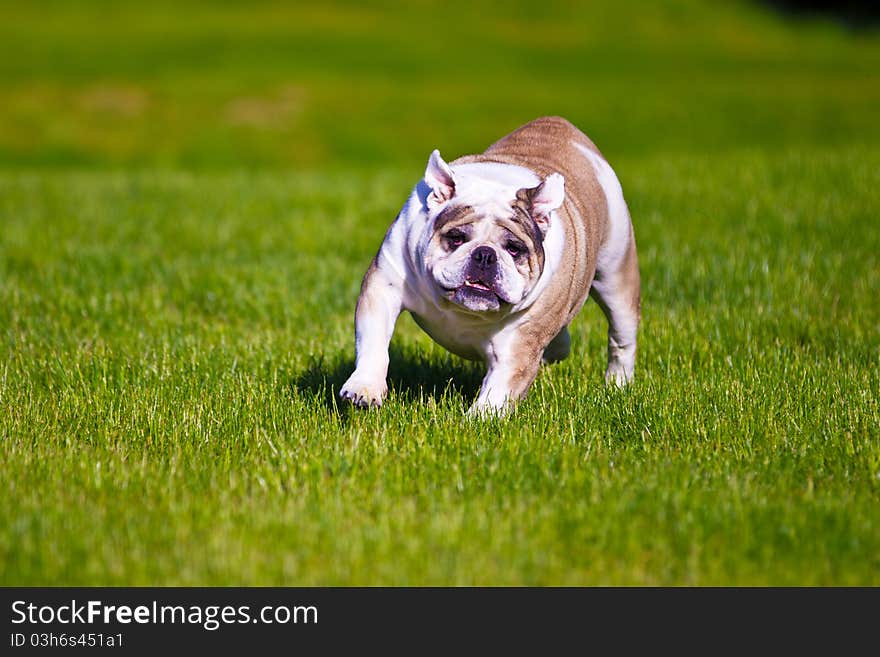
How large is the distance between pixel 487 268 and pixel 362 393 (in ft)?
2.71

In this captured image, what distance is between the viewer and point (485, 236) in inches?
188

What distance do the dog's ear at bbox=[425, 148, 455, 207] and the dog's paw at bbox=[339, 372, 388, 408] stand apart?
0.90 metres

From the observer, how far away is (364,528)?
3.94 meters

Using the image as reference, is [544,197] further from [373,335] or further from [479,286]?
[373,335]

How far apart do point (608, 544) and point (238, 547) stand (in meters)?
1.36

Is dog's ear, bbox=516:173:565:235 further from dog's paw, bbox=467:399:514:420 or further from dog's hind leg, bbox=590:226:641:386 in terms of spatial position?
dog's hind leg, bbox=590:226:641:386

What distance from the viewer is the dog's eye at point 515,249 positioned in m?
4.82

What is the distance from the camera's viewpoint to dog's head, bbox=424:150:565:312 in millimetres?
4695

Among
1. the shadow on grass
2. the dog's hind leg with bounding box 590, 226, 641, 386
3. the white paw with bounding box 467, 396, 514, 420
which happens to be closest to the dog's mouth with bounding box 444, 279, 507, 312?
the white paw with bounding box 467, 396, 514, 420

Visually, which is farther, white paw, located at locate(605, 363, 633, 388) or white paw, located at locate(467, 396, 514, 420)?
white paw, located at locate(605, 363, 633, 388)

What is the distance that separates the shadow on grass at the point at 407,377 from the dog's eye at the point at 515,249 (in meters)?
1.10

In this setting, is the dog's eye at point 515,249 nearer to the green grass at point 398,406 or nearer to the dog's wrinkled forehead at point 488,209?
the dog's wrinkled forehead at point 488,209

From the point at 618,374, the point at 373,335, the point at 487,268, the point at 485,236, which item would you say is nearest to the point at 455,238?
the point at 485,236
